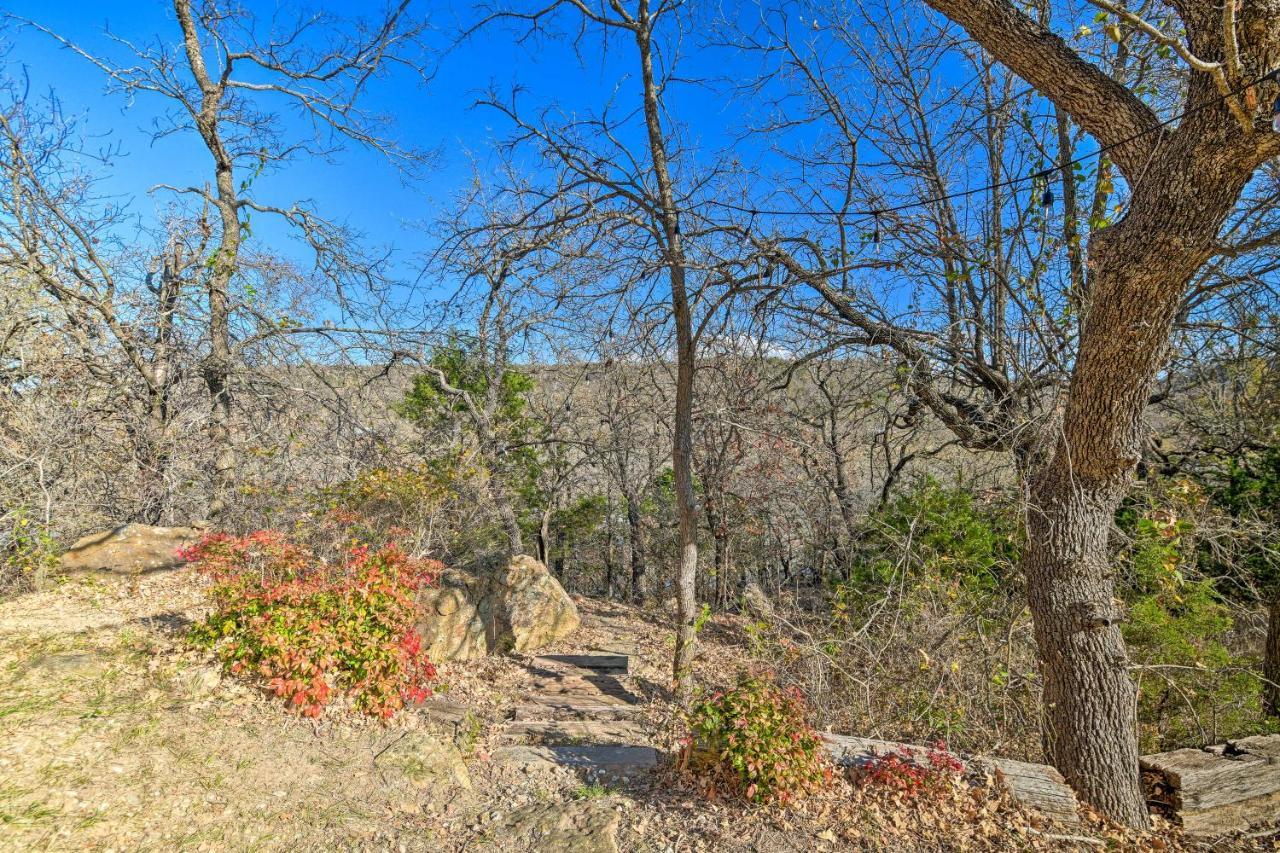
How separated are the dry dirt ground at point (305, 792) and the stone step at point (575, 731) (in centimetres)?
54

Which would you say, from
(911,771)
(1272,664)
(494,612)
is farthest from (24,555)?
(1272,664)

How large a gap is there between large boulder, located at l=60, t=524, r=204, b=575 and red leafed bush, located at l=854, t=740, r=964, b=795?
263 inches

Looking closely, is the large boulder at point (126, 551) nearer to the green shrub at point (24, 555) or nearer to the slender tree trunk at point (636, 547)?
the green shrub at point (24, 555)

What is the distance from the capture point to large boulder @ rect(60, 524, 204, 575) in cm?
646

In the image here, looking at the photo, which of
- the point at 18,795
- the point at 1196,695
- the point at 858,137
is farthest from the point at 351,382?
the point at 1196,695

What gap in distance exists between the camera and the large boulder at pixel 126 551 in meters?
6.46

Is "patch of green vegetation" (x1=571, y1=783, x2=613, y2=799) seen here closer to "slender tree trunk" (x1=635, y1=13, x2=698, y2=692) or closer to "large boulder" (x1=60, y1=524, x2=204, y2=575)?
"slender tree trunk" (x1=635, y1=13, x2=698, y2=692)

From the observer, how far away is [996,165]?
18.8 feet

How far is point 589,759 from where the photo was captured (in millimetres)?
4309

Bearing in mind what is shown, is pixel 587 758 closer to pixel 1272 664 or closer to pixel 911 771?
pixel 911 771

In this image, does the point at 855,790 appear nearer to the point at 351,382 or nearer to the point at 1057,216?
the point at 1057,216

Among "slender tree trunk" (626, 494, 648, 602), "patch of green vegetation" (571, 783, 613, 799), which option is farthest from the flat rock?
"slender tree trunk" (626, 494, 648, 602)

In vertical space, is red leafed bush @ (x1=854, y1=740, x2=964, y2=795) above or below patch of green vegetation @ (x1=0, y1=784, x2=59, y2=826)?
below

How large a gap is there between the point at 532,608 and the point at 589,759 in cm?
370
